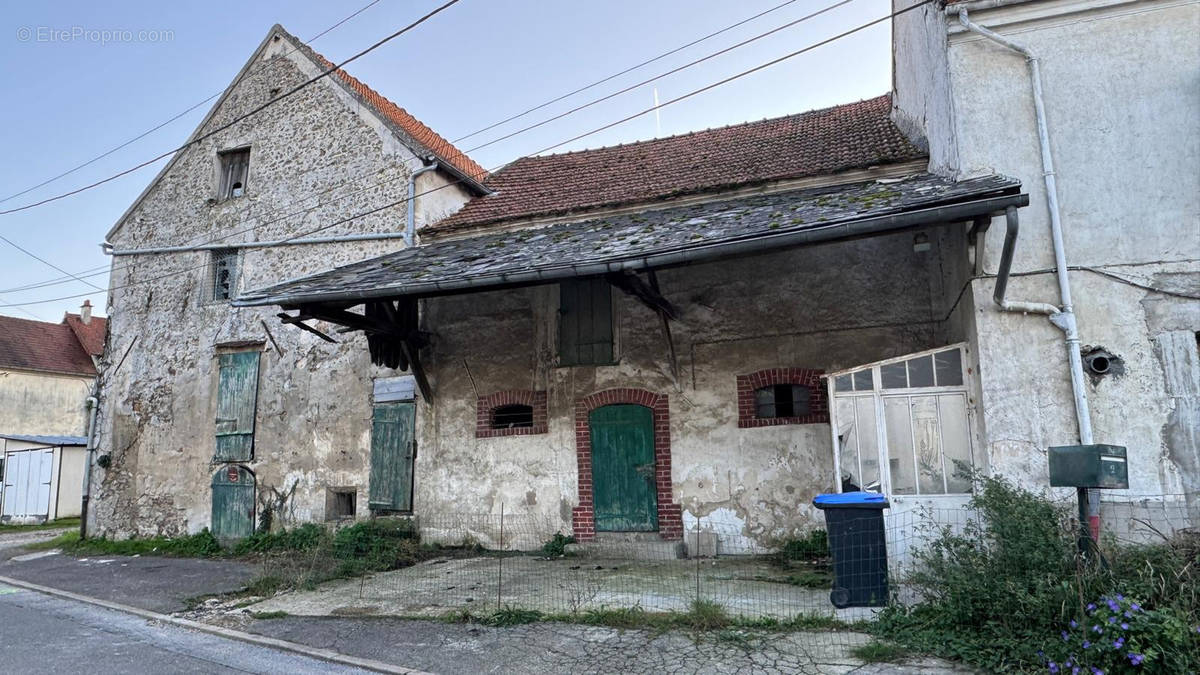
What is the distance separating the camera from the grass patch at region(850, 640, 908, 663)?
4.82 meters

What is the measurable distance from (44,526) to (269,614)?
1635 centimetres

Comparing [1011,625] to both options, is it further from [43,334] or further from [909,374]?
[43,334]

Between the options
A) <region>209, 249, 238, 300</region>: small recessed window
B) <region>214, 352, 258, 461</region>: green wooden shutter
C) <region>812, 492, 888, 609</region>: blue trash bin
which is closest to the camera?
<region>812, 492, 888, 609</region>: blue trash bin

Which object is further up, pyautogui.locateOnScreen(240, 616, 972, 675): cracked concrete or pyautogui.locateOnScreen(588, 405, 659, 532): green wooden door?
pyautogui.locateOnScreen(588, 405, 659, 532): green wooden door

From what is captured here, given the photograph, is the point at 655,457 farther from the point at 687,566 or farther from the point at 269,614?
the point at 269,614

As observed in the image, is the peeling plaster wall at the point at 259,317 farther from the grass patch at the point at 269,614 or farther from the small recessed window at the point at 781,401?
the small recessed window at the point at 781,401

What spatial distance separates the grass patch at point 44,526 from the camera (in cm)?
1778

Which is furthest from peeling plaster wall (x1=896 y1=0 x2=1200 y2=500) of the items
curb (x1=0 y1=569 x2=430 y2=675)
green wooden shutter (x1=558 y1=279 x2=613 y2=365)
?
curb (x1=0 y1=569 x2=430 y2=675)

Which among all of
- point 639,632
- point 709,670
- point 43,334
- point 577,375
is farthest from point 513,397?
point 43,334

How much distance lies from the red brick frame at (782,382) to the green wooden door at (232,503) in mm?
8095

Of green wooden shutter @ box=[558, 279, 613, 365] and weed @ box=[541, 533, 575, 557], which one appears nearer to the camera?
weed @ box=[541, 533, 575, 557]

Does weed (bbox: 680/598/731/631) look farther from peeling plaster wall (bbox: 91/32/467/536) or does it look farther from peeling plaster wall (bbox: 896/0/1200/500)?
peeling plaster wall (bbox: 91/32/467/536)

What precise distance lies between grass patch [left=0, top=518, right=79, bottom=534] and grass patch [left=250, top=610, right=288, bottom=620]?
14.3 metres

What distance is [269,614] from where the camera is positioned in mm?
6922
